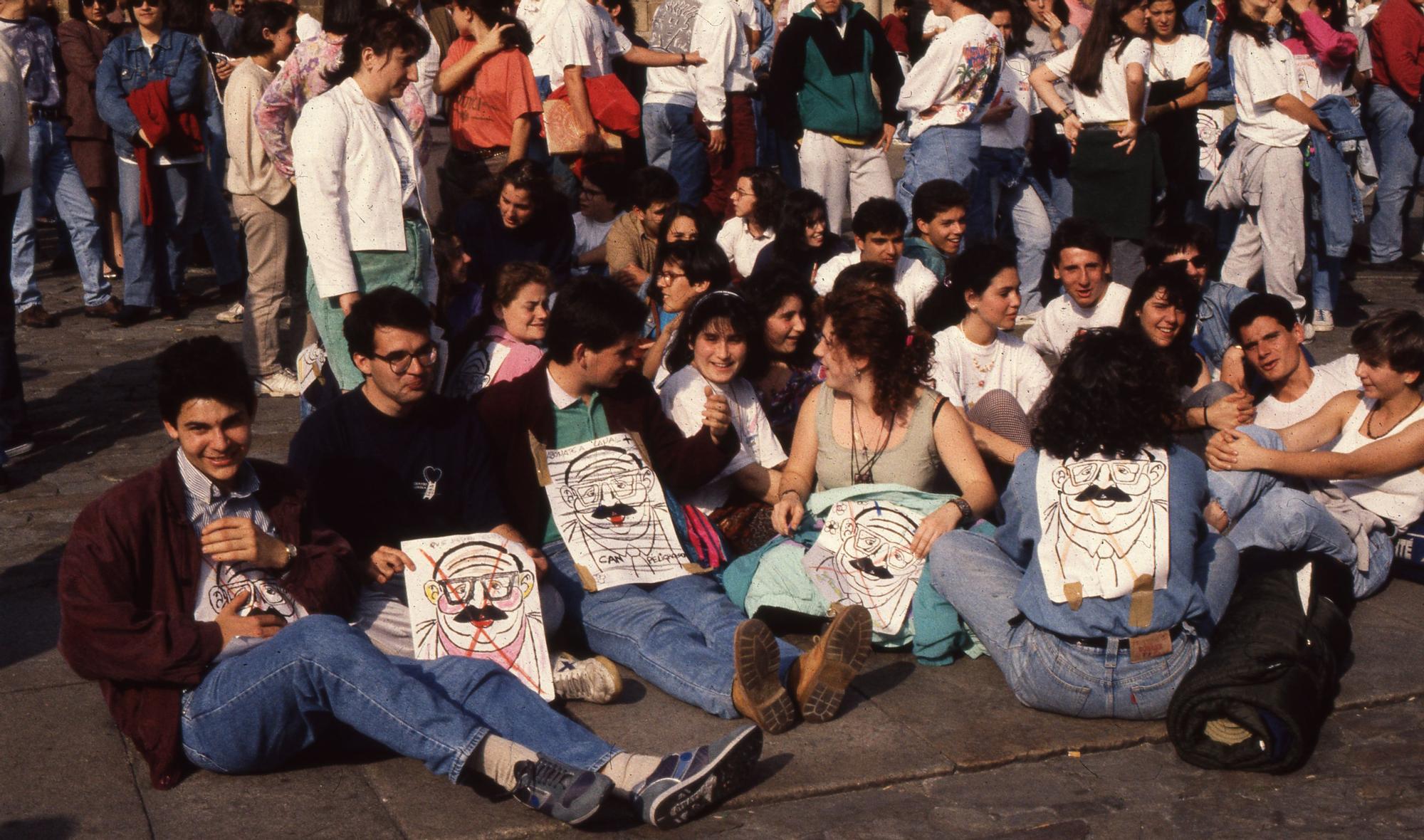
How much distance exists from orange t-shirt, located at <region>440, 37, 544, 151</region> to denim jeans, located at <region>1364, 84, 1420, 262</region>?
18.8ft

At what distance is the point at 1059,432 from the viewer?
186 inches

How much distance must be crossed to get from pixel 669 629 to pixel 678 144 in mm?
5718

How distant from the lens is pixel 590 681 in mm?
4777

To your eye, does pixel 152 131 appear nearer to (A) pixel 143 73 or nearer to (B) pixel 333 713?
(A) pixel 143 73

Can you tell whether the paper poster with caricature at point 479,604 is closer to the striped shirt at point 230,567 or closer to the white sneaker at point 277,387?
the striped shirt at point 230,567

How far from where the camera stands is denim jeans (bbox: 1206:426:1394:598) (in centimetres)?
543

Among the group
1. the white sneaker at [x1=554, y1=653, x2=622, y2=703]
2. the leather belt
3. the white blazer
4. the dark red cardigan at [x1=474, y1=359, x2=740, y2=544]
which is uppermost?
the white blazer

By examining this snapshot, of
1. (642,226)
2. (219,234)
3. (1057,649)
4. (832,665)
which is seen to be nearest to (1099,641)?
(1057,649)

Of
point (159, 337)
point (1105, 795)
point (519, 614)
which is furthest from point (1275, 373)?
point (159, 337)

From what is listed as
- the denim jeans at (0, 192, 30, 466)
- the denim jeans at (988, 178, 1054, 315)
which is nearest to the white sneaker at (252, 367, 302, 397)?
the denim jeans at (0, 192, 30, 466)

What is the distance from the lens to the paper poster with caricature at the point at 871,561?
520cm

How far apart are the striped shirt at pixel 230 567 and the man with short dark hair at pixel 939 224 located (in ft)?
13.6

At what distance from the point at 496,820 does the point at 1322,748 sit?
2.30 metres

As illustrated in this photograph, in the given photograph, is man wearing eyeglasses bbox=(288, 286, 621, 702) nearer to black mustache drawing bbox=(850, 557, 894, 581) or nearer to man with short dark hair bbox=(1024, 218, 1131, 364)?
black mustache drawing bbox=(850, 557, 894, 581)
